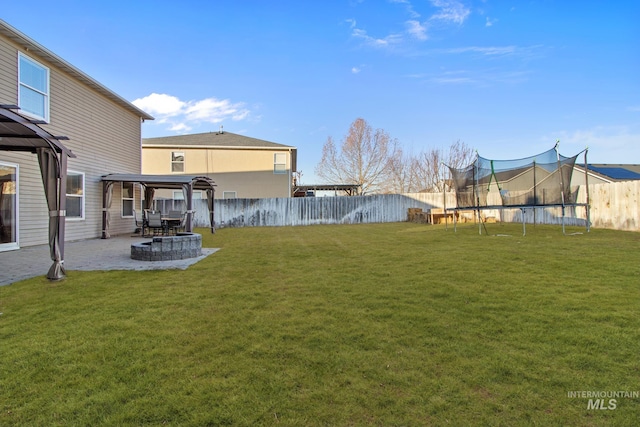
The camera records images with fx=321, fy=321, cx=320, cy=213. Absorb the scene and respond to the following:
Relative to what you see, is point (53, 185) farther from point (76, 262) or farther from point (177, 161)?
point (177, 161)

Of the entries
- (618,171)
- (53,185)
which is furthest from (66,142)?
(618,171)

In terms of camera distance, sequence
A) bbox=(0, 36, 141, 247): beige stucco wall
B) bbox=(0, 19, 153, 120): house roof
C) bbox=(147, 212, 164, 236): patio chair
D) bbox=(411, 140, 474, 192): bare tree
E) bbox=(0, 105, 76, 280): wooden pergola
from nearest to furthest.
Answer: bbox=(0, 105, 76, 280): wooden pergola < bbox=(0, 19, 153, 120): house roof < bbox=(0, 36, 141, 247): beige stucco wall < bbox=(147, 212, 164, 236): patio chair < bbox=(411, 140, 474, 192): bare tree

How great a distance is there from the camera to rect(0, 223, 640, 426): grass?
1791mm

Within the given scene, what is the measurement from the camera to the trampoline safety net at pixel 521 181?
1046 centimetres

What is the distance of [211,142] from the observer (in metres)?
19.9

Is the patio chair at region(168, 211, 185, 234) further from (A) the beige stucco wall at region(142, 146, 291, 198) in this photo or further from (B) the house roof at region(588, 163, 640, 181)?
(B) the house roof at region(588, 163, 640, 181)

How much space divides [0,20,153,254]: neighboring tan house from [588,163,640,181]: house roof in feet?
87.8

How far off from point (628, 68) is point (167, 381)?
16.1 m

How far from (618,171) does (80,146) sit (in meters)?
31.5

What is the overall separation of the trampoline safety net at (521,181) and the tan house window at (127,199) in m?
Answer: 13.1

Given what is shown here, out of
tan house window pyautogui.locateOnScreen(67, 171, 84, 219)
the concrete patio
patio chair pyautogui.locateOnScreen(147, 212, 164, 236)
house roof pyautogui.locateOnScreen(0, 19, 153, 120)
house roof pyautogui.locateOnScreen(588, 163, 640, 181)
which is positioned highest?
house roof pyautogui.locateOnScreen(0, 19, 153, 120)

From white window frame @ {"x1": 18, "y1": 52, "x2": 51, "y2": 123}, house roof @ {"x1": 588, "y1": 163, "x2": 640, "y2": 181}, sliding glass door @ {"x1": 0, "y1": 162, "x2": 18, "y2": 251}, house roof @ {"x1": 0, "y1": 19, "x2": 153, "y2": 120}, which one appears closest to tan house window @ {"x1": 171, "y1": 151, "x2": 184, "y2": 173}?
house roof @ {"x1": 0, "y1": 19, "x2": 153, "y2": 120}

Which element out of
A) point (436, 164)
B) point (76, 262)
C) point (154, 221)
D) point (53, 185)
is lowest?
point (76, 262)

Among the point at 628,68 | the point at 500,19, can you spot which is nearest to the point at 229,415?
the point at 500,19
